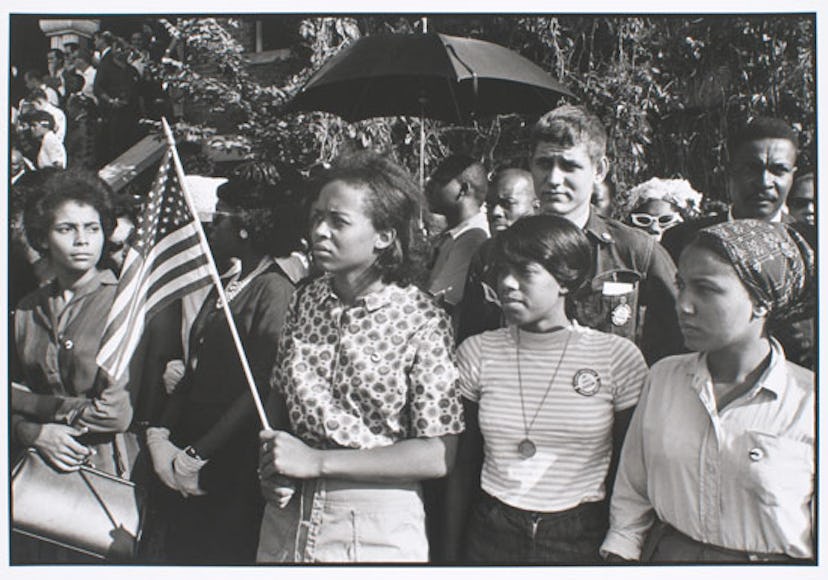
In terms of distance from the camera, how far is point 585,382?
3.39 m

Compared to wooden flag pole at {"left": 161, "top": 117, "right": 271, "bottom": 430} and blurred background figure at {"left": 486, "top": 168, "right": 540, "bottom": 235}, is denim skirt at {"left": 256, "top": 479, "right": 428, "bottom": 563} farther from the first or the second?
blurred background figure at {"left": 486, "top": 168, "right": 540, "bottom": 235}

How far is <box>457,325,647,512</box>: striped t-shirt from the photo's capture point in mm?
3395

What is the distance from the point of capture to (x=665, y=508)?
3369mm

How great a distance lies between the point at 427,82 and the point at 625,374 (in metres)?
1.44

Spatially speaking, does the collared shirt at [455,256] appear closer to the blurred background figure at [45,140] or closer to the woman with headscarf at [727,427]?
the woman with headscarf at [727,427]

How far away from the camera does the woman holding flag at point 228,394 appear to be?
378 centimetres

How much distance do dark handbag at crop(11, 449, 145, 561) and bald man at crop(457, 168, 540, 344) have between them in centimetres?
159

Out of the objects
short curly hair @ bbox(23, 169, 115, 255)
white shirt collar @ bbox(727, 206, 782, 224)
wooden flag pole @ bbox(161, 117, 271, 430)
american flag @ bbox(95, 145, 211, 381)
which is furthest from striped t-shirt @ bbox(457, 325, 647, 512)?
short curly hair @ bbox(23, 169, 115, 255)

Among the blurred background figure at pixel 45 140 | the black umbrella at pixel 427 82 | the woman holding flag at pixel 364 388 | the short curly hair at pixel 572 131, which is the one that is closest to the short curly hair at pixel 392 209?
the woman holding flag at pixel 364 388

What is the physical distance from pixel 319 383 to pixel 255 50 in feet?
5.67

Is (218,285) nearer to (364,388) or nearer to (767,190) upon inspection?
(364,388)

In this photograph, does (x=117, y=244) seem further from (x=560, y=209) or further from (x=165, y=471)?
(x=560, y=209)

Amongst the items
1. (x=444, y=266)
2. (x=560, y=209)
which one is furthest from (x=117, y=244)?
(x=560, y=209)

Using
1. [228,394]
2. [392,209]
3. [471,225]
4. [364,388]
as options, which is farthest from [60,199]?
[471,225]
